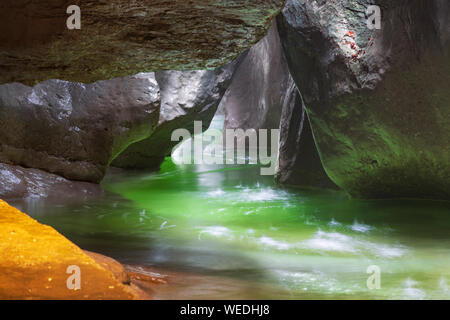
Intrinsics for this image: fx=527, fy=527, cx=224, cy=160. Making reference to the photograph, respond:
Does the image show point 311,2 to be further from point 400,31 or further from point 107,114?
point 107,114

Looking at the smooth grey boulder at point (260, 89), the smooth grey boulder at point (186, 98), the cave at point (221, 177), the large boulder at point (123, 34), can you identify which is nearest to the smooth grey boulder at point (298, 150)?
the cave at point (221, 177)

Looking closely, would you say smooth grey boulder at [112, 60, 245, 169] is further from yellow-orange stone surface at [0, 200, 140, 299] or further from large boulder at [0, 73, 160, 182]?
yellow-orange stone surface at [0, 200, 140, 299]

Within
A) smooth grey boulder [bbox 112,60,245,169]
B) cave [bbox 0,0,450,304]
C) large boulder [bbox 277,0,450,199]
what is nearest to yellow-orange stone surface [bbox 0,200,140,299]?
cave [bbox 0,0,450,304]

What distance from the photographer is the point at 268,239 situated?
15.7 ft

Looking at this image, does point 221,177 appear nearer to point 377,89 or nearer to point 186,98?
point 186,98

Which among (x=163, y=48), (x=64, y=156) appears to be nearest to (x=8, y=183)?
(x=64, y=156)

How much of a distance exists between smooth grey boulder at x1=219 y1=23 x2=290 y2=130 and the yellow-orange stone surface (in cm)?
1231

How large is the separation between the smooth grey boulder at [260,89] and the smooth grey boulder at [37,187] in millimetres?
8459

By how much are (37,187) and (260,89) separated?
11.0 metres

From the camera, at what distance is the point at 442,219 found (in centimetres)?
564

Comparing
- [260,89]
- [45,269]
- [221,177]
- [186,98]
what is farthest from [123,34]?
[260,89]

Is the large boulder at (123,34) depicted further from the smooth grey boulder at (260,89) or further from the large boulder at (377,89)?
the smooth grey boulder at (260,89)

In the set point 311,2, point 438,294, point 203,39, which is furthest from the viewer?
point 311,2

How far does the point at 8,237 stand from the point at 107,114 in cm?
496
